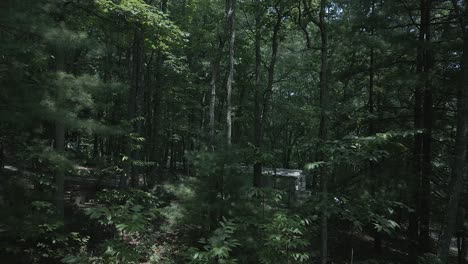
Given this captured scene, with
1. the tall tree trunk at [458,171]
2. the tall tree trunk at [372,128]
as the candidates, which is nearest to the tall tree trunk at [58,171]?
the tall tree trunk at [372,128]

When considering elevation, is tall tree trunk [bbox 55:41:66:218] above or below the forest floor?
above

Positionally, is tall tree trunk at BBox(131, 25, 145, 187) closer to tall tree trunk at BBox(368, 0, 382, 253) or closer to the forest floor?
the forest floor

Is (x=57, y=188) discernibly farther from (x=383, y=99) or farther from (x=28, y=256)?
(x=383, y=99)

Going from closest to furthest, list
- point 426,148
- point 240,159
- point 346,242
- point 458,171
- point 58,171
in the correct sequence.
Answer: point 240,159
point 458,171
point 58,171
point 426,148
point 346,242

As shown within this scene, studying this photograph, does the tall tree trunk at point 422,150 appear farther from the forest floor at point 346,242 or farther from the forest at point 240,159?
the forest floor at point 346,242

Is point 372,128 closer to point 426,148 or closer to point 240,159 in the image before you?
point 426,148

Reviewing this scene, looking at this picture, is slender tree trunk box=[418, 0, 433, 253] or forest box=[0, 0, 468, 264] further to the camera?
slender tree trunk box=[418, 0, 433, 253]

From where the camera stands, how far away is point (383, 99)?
12.9m

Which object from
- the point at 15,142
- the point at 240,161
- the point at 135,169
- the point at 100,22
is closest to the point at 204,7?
the point at 100,22

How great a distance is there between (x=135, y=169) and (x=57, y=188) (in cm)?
419

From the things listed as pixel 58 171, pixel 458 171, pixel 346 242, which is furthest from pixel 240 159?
→ pixel 346 242

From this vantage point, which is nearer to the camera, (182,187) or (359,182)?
(182,187)

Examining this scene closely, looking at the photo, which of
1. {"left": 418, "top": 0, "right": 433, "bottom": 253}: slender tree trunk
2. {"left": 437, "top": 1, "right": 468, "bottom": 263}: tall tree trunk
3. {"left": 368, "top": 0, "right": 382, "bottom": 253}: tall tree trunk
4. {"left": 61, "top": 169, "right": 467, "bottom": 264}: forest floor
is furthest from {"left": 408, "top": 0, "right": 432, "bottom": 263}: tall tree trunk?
{"left": 61, "top": 169, "right": 467, "bottom": 264}: forest floor

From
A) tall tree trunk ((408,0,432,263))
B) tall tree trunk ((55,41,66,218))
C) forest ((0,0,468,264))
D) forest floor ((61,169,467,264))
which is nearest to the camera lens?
forest ((0,0,468,264))
